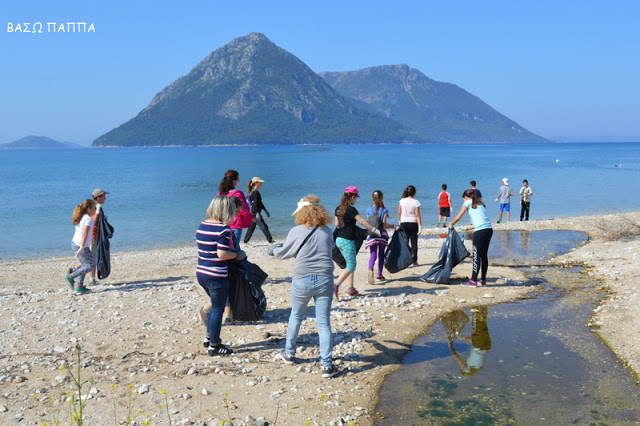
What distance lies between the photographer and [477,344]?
7.86m

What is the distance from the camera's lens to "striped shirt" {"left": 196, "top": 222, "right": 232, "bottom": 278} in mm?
6723

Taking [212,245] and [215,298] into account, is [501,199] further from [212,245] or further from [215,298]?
[212,245]

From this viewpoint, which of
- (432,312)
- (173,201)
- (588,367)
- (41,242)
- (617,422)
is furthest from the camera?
(173,201)

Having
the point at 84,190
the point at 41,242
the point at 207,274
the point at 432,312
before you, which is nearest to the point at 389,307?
the point at 432,312

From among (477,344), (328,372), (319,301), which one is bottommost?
(477,344)

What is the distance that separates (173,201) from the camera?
4519cm

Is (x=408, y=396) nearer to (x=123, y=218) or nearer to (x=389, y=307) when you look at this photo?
(x=389, y=307)

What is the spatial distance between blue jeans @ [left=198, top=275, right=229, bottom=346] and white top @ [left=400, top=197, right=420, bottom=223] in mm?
6274

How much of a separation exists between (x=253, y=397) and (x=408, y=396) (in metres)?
1.86

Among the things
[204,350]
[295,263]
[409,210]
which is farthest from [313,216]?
[409,210]

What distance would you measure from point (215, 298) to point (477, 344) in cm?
405

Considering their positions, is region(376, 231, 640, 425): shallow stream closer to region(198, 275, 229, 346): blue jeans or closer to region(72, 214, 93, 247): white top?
region(198, 275, 229, 346): blue jeans

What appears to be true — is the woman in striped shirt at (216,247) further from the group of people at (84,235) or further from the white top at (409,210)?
the white top at (409,210)

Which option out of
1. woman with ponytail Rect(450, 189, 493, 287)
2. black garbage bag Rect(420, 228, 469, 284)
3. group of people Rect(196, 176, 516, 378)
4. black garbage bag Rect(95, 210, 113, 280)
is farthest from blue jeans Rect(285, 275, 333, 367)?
black garbage bag Rect(95, 210, 113, 280)
